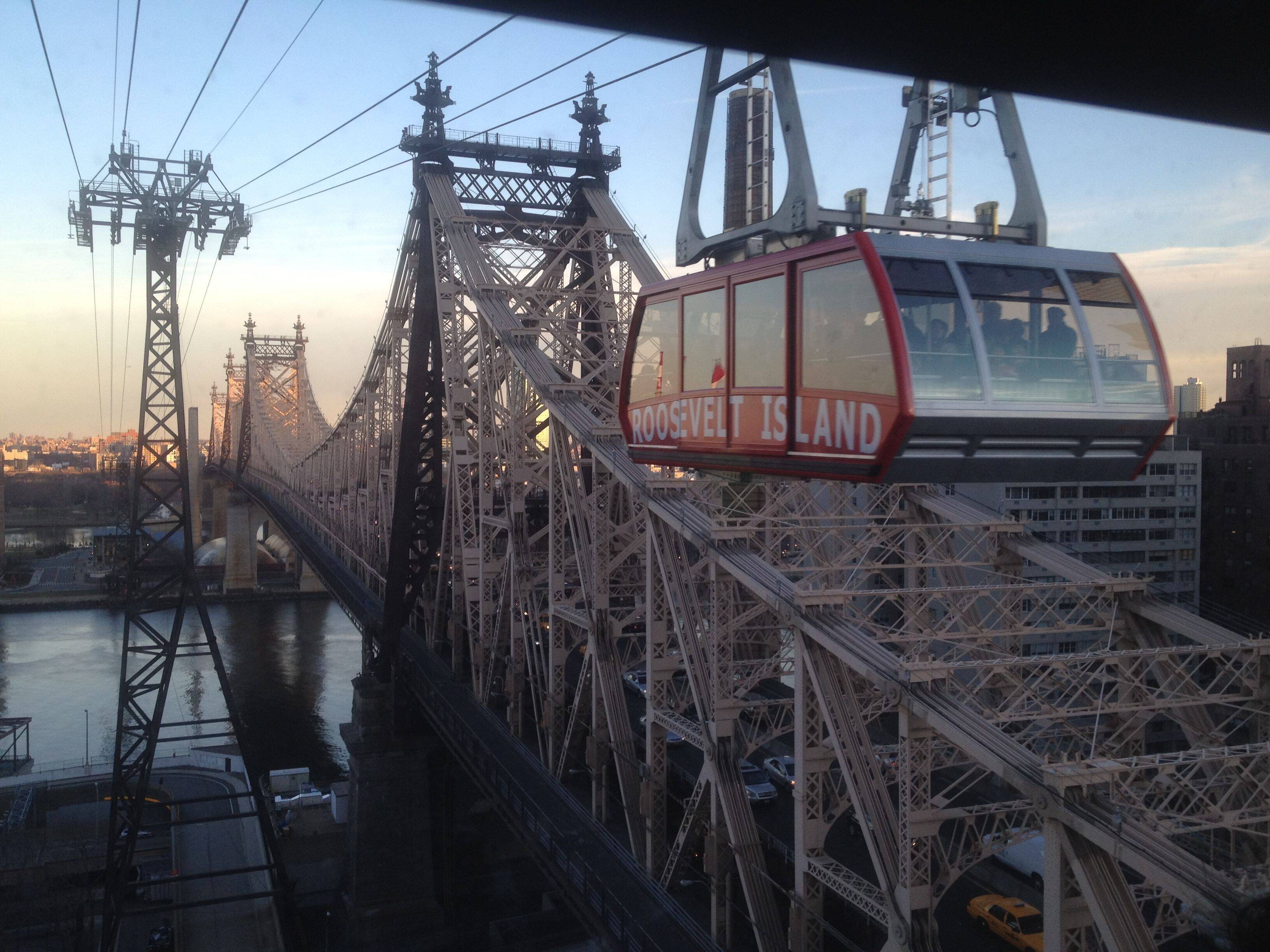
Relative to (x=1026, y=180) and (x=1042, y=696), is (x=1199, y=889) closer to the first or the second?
(x=1026, y=180)

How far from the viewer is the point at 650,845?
12.9 meters

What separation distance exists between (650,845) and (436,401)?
44.5 feet

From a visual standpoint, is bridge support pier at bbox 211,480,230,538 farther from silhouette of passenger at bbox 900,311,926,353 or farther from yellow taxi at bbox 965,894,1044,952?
silhouette of passenger at bbox 900,311,926,353

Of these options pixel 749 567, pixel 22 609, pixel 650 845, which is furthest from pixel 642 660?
pixel 22 609

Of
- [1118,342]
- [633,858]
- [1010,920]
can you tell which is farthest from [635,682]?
[1118,342]

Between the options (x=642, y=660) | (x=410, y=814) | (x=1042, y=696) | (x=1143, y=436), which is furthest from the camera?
(x=410, y=814)

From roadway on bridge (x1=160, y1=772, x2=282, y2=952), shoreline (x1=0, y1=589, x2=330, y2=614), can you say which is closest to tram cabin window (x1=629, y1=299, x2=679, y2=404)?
roadway on bridge (x1=160, y1=772, x2=282, y2=952)

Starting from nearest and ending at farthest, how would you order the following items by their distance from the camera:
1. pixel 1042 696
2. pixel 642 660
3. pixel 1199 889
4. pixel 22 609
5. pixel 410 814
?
pixel 1199 889, pixel 1042 696, pixel 642 660, pixel 410 814, pixel 22 609

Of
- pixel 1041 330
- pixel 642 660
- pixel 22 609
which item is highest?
pixel 1041 330

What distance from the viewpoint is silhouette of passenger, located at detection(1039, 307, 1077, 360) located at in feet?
19.7

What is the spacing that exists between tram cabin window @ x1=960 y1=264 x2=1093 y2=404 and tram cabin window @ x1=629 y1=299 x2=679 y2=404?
283 centimetres

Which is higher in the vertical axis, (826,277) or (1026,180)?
(1026,180)

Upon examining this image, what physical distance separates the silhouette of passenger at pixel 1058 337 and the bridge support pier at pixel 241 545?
6950 cm

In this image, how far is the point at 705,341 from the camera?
25.3 ft
